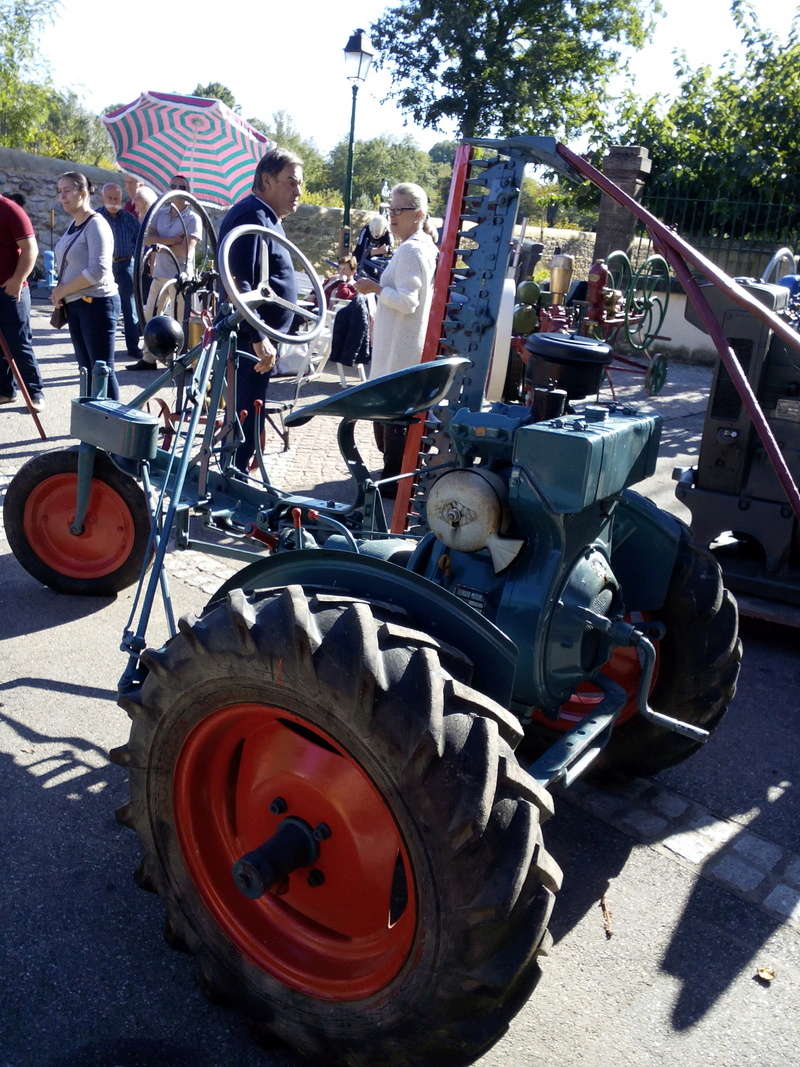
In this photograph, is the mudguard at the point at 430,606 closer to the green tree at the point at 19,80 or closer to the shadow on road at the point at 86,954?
the shadow on road at the point at 86,954

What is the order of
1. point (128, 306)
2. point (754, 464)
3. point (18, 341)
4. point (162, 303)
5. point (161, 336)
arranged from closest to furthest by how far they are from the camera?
point (161, 336), point (754, 464), point (162, 303), point (18, 341), point (128, 306)

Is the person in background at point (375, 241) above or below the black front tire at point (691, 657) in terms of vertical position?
above

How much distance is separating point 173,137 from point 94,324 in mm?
7501

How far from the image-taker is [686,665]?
284 centimetres

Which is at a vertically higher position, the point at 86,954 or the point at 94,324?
the point at 94,324

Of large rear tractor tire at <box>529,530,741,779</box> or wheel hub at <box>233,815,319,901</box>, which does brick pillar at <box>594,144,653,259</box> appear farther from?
wheel hub at <box>233,815,319,901</box>

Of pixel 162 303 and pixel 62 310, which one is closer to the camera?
pixel 162 303

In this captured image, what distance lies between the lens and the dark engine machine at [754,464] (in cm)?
448

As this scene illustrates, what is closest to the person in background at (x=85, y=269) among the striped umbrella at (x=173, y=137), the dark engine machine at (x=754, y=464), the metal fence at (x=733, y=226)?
the dark engine machine at (x=754, y=464)

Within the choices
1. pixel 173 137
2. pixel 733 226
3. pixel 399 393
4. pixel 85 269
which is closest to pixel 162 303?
pixel 85 269

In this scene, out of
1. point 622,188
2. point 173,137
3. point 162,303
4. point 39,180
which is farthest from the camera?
point 39,180

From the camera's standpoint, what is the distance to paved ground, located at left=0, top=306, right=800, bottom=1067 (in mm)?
2111

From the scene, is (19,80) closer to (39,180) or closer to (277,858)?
(39,180)

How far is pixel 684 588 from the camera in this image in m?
2.84
